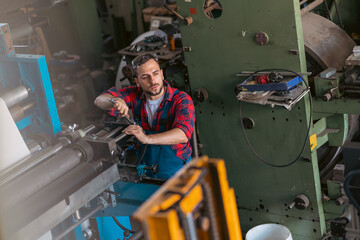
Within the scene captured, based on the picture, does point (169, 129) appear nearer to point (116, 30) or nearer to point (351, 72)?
point (351, 72)

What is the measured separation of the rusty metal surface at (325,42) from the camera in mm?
3158

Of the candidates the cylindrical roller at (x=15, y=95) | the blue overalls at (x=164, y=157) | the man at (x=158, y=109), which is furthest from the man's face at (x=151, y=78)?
the cylindrical roller at (x=15, y=95)

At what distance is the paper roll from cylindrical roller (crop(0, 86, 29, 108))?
0.45ft

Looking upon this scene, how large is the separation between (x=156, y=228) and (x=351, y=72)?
195 cm

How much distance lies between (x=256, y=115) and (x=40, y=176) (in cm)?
147

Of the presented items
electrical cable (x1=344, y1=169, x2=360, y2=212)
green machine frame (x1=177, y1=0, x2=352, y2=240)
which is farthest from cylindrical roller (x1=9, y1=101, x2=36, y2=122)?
electrical cable (x1=344, y1=169, x2=360, y2=212)

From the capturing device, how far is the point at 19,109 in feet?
8.45

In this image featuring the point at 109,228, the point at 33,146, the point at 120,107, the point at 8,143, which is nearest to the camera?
the point at 8,143

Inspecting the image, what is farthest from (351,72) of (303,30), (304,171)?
(304,171)

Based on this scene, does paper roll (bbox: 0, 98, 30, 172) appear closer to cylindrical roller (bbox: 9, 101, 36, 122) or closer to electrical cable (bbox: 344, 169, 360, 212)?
cylindrical roller (bbox: 9, 101, 36, 122)

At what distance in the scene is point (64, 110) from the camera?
4.83 meters

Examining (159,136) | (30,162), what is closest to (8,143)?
(30,162)

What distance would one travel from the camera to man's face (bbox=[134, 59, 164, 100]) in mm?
2977

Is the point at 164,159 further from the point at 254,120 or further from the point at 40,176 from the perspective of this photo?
the point at 40,176
